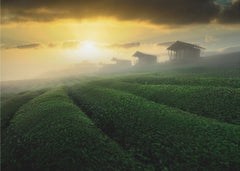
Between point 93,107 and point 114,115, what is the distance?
5.73m

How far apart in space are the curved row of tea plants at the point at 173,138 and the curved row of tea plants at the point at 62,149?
1631 mm

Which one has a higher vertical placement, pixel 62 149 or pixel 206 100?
pixel 206 100

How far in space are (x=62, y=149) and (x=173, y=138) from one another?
927cm

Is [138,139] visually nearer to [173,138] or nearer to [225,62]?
[173,138]

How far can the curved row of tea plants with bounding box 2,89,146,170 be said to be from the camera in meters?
8.99

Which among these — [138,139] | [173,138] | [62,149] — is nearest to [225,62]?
[173,138]

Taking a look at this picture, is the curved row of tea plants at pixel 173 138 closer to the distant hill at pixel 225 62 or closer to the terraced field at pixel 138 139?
the terraced field at pixel 138 139

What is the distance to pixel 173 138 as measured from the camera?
10.6m

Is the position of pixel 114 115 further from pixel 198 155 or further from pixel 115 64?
pixel 115 64

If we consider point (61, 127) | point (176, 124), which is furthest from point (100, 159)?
point (176, 124)

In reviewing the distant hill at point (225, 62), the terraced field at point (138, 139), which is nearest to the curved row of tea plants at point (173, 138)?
the terraced field at point (138, 139)

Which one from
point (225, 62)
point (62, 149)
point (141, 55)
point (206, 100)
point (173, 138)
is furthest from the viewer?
point (141, 55)

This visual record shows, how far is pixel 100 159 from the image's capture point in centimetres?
924

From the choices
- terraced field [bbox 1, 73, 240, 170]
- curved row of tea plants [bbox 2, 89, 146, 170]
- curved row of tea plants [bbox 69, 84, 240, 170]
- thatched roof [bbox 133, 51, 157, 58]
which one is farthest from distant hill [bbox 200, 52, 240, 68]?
curved row of tea plants [bbox 2, 89, 146, 170]
